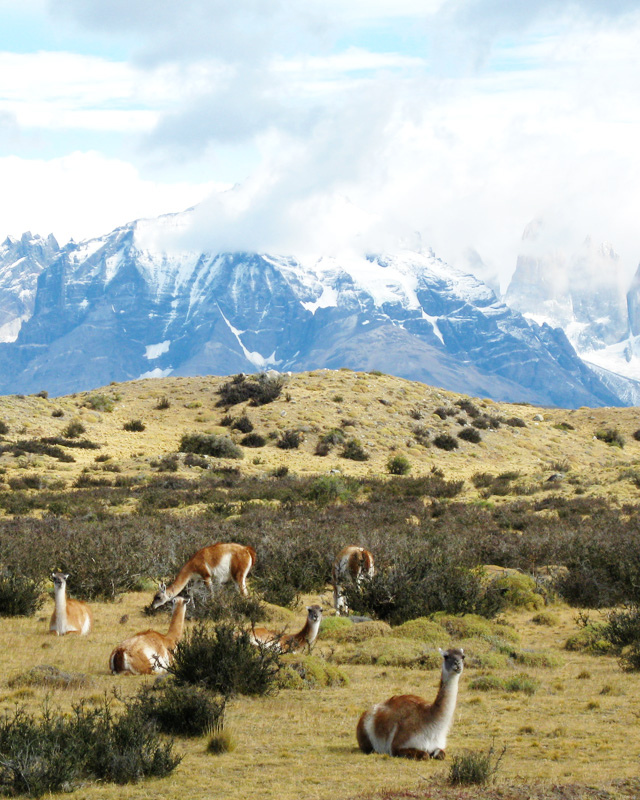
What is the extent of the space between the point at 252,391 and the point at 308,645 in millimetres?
42377

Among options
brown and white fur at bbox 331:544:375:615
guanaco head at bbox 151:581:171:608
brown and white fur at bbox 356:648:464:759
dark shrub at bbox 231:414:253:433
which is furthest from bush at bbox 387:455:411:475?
brown and white fur at bbox 356:648:464:759

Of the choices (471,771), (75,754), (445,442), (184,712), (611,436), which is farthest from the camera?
(611,436)

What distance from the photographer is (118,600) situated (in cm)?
1586

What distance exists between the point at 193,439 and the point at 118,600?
26981 millimetres

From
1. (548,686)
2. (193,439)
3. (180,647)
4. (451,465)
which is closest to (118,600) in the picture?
(180,647)

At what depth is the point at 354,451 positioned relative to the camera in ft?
146

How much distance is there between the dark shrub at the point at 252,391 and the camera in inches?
2053

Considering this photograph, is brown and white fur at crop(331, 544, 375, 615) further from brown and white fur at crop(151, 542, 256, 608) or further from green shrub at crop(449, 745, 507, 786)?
green shrub at crop(449, 745, 507, 786)

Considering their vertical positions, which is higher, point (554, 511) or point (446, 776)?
point (446, 776)

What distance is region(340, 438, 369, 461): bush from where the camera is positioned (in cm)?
4409

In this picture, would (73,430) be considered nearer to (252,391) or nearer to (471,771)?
(252,391)

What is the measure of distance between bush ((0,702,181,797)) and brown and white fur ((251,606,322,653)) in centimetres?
306

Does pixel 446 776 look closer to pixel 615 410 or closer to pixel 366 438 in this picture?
pixel 366 438

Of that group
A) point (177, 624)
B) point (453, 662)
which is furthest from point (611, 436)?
point (453, 662)
